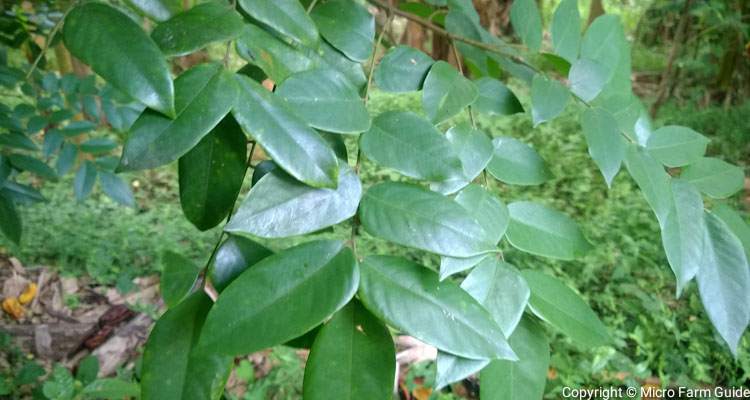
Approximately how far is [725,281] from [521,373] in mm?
201

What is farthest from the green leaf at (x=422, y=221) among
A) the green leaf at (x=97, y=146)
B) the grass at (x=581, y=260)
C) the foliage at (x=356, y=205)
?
the grass at (x=581, y=260)

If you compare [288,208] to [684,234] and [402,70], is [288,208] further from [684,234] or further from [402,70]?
[684,234]

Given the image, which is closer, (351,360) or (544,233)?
(351,360)

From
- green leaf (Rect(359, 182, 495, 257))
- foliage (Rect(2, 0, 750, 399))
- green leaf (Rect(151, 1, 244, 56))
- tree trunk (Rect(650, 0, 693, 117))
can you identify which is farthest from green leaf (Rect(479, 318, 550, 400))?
tree trunk (Rect(650, 0, 693, 117))

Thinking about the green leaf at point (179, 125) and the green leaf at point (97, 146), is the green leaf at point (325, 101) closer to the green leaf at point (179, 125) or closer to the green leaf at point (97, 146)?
the green leaf at point (179, 125)

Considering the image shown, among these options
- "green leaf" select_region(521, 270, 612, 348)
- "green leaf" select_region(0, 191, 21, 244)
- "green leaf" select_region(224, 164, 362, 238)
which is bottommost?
"green leaf" select_region(0, 191, 21, 244)

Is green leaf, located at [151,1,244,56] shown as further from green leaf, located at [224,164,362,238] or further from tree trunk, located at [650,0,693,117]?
tree trunk, located at [650,0,693,117]

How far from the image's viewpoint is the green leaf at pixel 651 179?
0.45 metres

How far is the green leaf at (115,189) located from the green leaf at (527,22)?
0.79 meters

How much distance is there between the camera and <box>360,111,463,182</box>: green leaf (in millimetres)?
406

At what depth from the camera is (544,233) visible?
1.55 ft

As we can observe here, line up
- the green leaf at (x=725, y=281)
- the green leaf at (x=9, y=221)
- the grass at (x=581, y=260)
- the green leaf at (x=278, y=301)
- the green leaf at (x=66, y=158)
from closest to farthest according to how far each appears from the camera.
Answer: the green leaf at (x=278, y=301), the green leaf at (x=725, y=281), the green leaf at (x=9, y=221), the green leaf at (x=66, y=158), the grass at (x=581, y=260)

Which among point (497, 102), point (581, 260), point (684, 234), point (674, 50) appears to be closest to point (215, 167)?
point (497, 102)

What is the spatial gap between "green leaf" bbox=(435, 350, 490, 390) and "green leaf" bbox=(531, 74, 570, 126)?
214 mm
